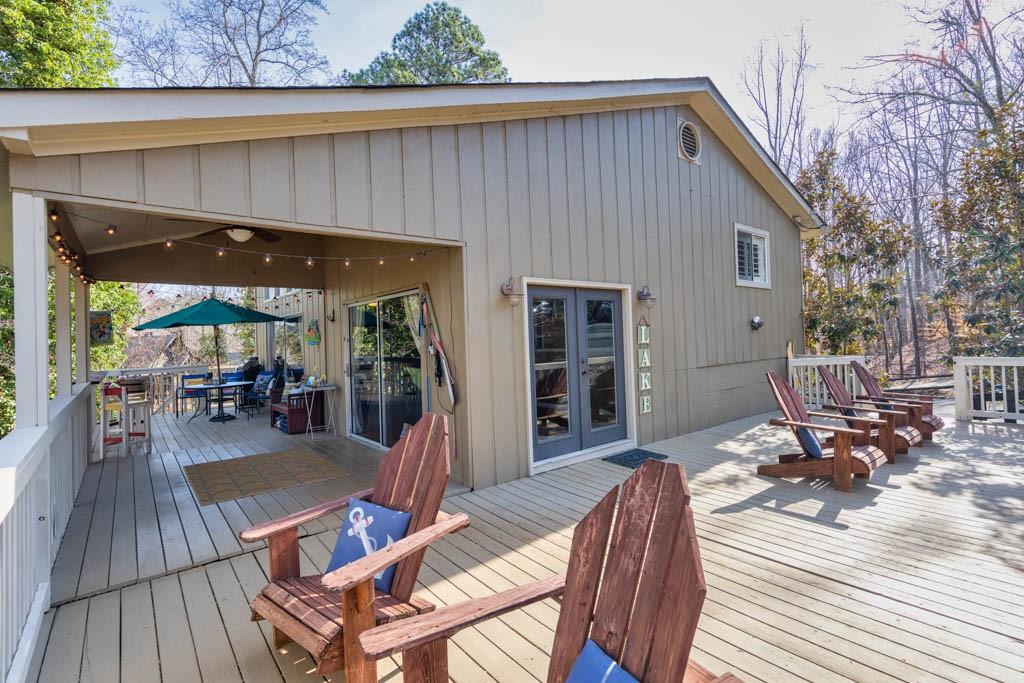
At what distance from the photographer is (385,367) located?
5805 millimetres

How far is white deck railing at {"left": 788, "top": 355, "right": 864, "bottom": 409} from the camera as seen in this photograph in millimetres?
8039

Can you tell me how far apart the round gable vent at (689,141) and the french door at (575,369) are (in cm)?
256

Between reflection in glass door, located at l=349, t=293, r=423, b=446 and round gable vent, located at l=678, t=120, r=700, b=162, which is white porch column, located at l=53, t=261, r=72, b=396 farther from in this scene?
round gable vent, located at l=678, t=120, r=700, b=162

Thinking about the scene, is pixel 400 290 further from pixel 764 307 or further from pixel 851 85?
pixel 851 85

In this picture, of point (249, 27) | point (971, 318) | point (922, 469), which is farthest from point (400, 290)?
point (249, 27)

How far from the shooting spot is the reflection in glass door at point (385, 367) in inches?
206

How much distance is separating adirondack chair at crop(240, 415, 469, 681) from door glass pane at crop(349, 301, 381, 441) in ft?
Answer: 12.1

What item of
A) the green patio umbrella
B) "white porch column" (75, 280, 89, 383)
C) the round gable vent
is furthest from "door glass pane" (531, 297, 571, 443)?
"white porch column" (75, 280, 89, 383)

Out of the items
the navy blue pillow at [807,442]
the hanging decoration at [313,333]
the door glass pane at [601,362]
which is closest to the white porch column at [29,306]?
the door glass pane at [601,362]

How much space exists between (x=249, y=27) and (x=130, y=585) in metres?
15.1

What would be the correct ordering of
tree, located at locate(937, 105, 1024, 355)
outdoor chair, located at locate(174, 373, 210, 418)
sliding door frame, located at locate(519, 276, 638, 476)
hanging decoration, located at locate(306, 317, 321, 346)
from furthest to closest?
1. outdoor chair, located at locate(174, 373, 210, 418)
2. hanging decoration, located at locate(306, 317, 321, 346)
3. tree, located at locate(937, 105, 1024, 355)
4. sliding door frame, located at locate(519, 276, 638, 476)

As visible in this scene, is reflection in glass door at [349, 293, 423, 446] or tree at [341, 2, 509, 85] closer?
reflection in glass door at [349, 293, 423, 446]

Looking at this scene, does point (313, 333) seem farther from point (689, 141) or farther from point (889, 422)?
point (889, 422)

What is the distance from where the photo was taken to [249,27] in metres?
13.1
